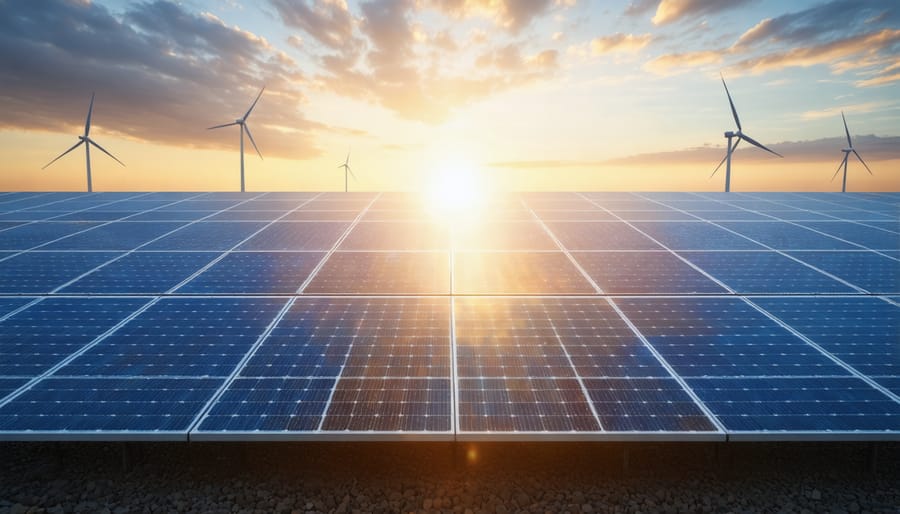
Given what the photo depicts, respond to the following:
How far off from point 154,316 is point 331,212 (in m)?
12.0

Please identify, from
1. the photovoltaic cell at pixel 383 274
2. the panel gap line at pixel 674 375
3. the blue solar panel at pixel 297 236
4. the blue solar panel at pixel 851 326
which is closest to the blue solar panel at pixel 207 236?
the blue solar panel at pixel 297 236

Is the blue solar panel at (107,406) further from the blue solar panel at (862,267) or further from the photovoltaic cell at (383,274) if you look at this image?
the blue solar panel at (862,267)

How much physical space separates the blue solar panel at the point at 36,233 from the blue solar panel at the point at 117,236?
0.81 m

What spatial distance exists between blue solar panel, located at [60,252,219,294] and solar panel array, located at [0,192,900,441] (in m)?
0.09

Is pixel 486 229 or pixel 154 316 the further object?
pixel 486 229

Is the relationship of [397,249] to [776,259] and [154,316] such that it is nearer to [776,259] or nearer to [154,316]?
[154,316]

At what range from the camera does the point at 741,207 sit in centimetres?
2433

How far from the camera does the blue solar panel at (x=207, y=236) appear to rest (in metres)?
16.5

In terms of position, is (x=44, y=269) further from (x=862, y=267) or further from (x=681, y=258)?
(x=862, y=267)

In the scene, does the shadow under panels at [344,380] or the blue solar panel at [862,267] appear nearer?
the shadow under panels at [344,380]

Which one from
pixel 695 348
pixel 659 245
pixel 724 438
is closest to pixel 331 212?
pixel 659 245

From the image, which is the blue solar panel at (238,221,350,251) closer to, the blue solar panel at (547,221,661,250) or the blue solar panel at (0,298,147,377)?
the blue solar panel at (0,298,147,377)

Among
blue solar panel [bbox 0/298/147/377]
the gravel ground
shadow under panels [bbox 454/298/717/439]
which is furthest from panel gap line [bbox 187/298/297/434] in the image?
shadow under panels [bbox 454/298/717/439]

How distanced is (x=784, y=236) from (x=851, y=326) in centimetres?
849
